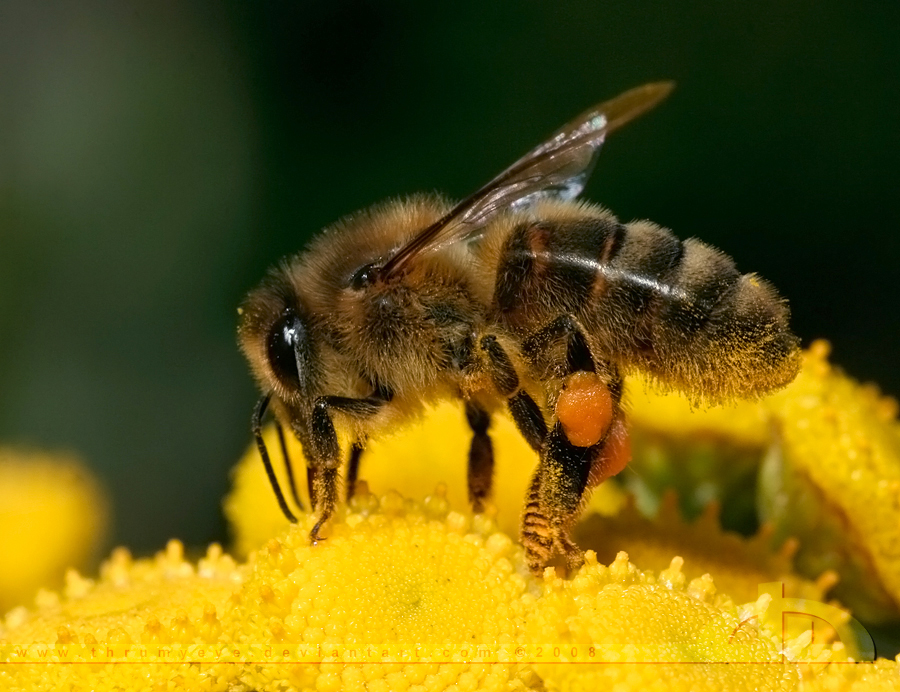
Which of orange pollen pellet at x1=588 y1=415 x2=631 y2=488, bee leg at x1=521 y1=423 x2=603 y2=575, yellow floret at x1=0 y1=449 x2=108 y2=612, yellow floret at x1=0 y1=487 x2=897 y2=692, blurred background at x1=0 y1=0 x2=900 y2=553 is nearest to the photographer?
yellow floret at x1=0 y1=487 x2=897 y2=692

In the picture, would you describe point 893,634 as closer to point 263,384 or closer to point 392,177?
point 263,384

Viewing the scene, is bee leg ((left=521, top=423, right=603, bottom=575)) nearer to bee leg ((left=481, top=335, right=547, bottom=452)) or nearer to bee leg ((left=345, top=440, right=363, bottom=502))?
bee leg ((left=481, top=335, right=547, bottom=452))

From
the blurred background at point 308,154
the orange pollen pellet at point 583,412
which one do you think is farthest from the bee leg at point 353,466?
the blurred background at point 308,154

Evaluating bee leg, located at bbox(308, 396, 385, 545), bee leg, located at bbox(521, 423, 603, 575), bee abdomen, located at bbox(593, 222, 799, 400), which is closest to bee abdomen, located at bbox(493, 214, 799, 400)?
bee abdomen, located at bbox(593, 222, 799, 400)

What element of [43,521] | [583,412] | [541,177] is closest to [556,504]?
[583,412]

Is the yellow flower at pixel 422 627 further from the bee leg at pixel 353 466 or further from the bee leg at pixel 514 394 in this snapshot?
the bee leg at pixel 514 394
